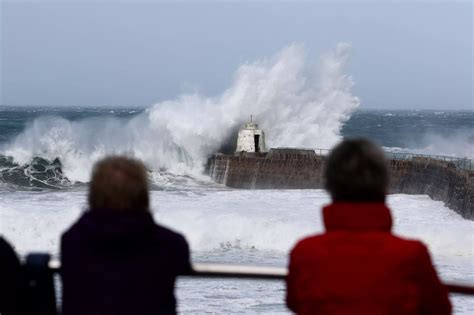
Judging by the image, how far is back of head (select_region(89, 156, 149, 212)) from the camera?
207 cm

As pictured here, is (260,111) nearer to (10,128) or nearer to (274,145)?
(274,145)

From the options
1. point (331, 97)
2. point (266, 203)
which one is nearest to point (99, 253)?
point (266, 203)

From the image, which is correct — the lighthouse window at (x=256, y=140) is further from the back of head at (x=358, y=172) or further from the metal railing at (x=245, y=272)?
the back of head at (x=358, y=172)

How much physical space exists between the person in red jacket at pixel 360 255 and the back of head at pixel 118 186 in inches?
16.4

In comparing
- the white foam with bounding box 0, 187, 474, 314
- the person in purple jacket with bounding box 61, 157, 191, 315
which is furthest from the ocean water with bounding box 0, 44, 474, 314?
the person in purple jacket with bounding box 61, 157, 191, 315

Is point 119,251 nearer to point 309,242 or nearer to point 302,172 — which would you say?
point 309,242

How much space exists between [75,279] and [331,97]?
32824mm

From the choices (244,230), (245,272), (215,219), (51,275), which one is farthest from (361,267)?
(215,219)

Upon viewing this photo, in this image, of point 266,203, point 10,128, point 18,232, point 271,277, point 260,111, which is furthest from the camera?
point 10,128

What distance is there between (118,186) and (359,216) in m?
0.60

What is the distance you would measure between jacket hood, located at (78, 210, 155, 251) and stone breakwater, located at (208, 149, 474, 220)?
18.7 meters

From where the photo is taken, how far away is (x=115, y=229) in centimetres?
204

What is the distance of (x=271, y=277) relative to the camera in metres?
2.38

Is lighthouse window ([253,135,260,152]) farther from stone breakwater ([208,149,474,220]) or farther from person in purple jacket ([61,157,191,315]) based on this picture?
person in purple jacket ([61,157,191,315])
